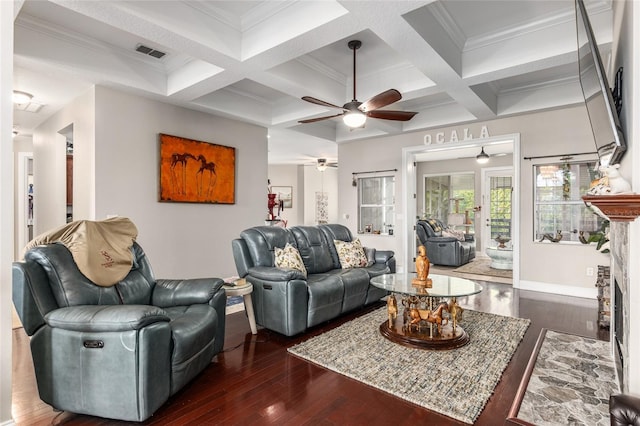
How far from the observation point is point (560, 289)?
502 cm

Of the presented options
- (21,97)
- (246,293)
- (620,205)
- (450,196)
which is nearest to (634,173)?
(620,205)

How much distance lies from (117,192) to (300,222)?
23.8ft

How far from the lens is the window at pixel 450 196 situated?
9.74m

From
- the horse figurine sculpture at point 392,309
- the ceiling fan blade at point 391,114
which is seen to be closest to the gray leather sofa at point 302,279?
the horse figurine sculpture at point 392,309

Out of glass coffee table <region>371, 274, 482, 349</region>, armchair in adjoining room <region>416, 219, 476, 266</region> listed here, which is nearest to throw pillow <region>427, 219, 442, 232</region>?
armchair in adjoining room <region>416, 219, 476, 266</region>

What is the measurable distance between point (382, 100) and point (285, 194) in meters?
8.21

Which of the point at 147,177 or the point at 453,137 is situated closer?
the point at 147,177

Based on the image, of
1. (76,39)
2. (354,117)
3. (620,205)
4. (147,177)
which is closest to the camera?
(620,205)

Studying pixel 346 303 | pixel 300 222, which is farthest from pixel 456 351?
pixel 300 222

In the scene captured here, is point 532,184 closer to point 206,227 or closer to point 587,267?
point 587,267

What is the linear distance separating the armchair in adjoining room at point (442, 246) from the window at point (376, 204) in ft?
4.23

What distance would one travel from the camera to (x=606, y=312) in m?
3.53

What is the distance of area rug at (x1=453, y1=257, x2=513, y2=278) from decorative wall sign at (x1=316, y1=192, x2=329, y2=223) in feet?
17.0

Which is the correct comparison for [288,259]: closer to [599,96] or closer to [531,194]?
[599,96]
